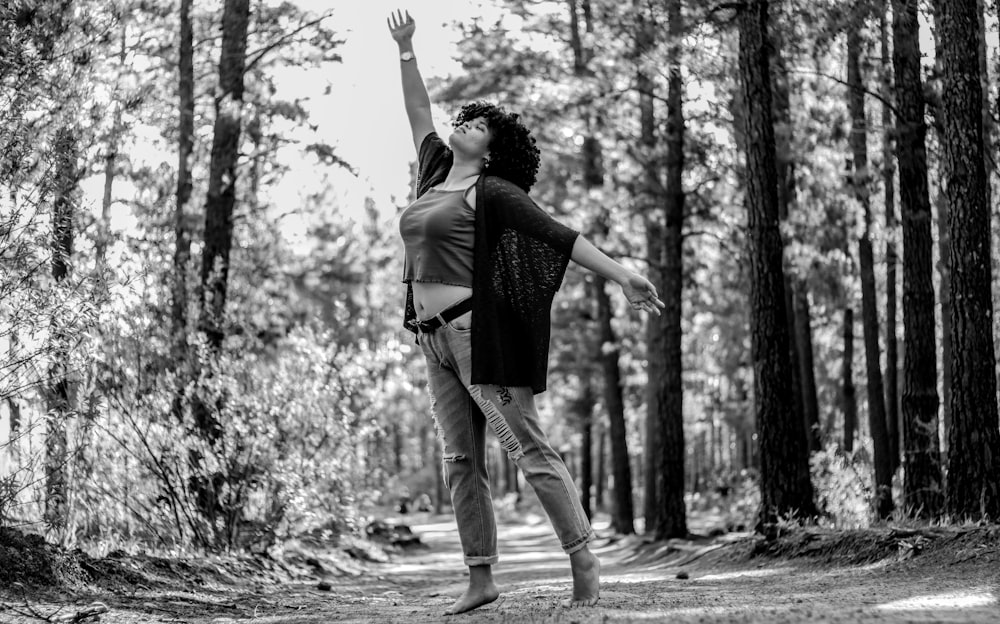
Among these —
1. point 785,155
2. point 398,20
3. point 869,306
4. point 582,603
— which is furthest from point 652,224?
point 582,603

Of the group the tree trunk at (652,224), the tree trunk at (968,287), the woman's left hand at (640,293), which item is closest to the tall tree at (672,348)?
the tree trunk at (652,224)

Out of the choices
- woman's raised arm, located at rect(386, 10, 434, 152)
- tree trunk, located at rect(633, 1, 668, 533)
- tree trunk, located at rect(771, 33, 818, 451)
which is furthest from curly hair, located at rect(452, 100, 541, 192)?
tree trunk, located at rect(633, 1, 668, 533)

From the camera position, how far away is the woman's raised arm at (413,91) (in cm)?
566

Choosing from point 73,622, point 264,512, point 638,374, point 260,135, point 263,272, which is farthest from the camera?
point 638,374

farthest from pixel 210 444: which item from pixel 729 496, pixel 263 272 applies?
pixel 729 496

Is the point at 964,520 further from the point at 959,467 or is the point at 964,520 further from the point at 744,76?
the point at 744,76

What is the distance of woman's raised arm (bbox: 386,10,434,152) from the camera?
5656 millimetres

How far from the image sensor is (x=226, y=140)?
1296 cm

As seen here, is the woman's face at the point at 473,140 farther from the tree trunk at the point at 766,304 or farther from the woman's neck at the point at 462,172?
the tree trunk at the point at 766,304

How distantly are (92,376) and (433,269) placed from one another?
3091 millimetres

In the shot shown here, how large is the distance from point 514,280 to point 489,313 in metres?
0.20

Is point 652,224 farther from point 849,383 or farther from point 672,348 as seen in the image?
point 849,383

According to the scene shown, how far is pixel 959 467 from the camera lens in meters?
8.08

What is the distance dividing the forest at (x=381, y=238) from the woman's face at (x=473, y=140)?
1.26m
